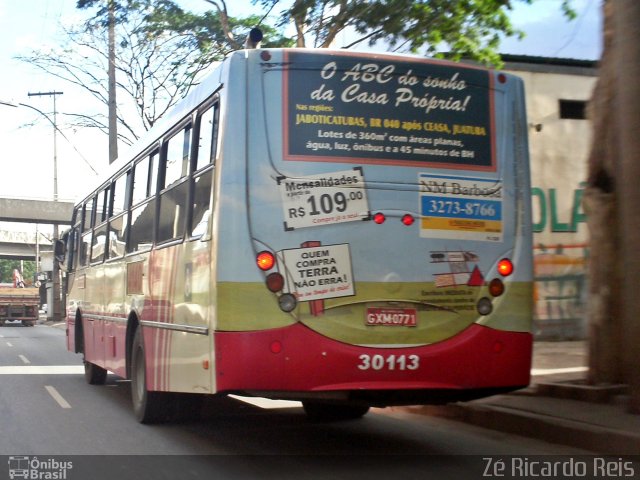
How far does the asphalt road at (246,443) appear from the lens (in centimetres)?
681

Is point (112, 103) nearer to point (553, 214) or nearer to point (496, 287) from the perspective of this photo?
point (553, 214)

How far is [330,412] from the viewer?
9.22 meters

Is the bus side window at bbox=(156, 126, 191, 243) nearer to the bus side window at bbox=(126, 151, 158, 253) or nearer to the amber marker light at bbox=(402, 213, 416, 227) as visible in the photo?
the bus side window at bbox=(126, 151, 158, 253)

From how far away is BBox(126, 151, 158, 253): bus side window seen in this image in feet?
29.5

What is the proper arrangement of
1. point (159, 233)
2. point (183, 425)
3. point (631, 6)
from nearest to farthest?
point (631, 6) < point (159, 233) < point (183, 425)

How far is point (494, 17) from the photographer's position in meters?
14.6

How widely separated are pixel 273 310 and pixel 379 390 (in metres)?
1.00

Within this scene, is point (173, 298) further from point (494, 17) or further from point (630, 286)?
point (494, 17)

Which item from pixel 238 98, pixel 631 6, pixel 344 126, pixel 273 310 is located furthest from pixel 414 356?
pixel 631 6

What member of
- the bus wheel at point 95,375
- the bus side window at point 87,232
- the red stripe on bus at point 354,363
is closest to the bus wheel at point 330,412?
the red stripe on bus at point 354,363

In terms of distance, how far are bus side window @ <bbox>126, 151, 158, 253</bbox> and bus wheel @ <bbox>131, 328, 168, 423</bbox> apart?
0.99 metres

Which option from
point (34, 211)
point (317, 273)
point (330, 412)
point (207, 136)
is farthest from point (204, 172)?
point (34, 211)

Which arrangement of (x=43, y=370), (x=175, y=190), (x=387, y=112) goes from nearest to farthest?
(x=387, y=112) → (x=175, y=190) → (x=43, y=370)

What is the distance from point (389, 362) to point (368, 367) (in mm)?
170
